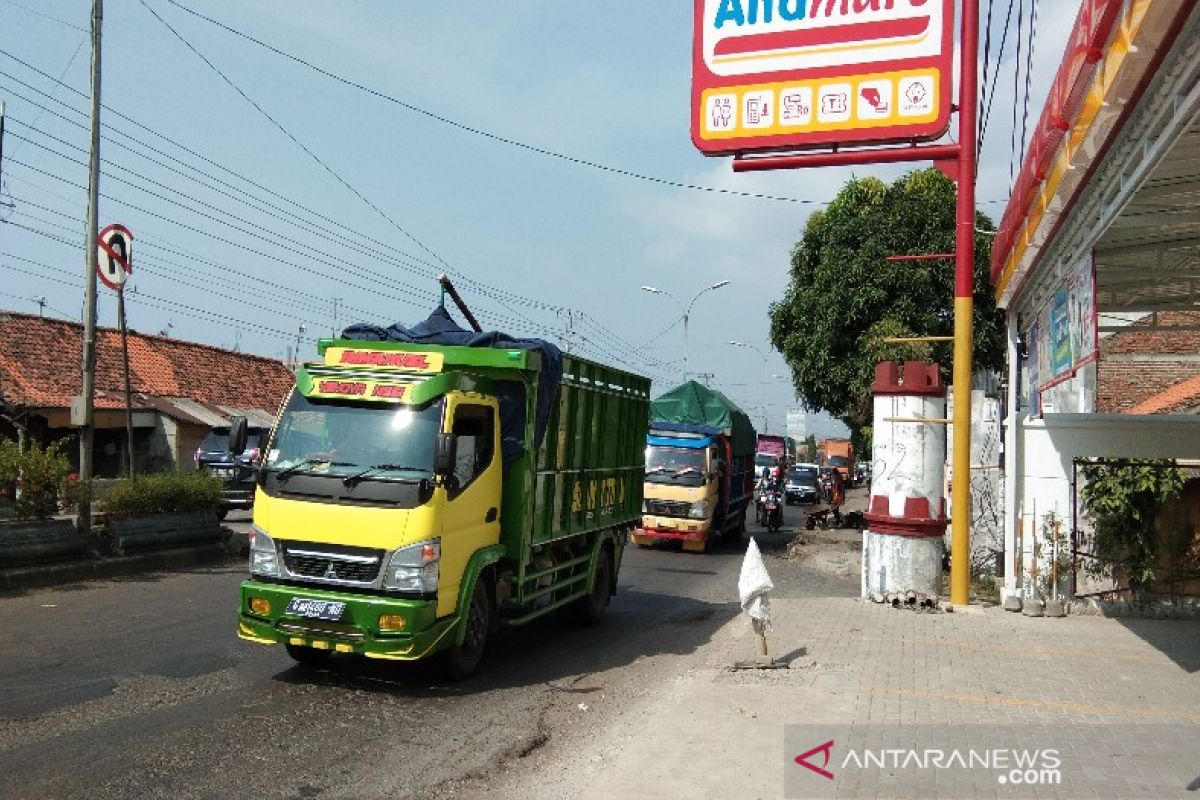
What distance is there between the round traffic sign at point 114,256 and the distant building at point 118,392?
9.26 metres

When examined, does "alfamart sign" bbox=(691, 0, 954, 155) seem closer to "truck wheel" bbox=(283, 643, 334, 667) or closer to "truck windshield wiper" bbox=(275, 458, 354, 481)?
"truck windshield wiper" bbox=(275, 458, 354, 481)

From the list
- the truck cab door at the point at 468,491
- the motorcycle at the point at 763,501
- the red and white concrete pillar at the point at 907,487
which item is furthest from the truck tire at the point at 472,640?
the motorcycle at the point at 763,501

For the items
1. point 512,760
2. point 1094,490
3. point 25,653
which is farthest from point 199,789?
point 1094,490

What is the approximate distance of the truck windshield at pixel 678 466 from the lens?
2125 cm

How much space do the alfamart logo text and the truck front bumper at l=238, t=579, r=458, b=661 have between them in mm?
2906

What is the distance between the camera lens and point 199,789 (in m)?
5.52

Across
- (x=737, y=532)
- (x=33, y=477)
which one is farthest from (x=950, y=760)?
(x=737, y=532)

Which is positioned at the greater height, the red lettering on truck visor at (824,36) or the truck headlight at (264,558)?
the red lettering on truck visor at (824,36)

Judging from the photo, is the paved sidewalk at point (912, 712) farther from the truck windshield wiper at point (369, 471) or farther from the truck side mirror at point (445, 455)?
the truck windshield wiper at point (369, 471)

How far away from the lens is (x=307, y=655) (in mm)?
8508

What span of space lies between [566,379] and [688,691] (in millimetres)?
3360

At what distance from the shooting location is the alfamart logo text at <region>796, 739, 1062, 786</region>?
6008mm

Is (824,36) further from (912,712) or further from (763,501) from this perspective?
(763,501)

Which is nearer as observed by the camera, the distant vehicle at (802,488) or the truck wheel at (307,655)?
the truck wheel at (307,655)
